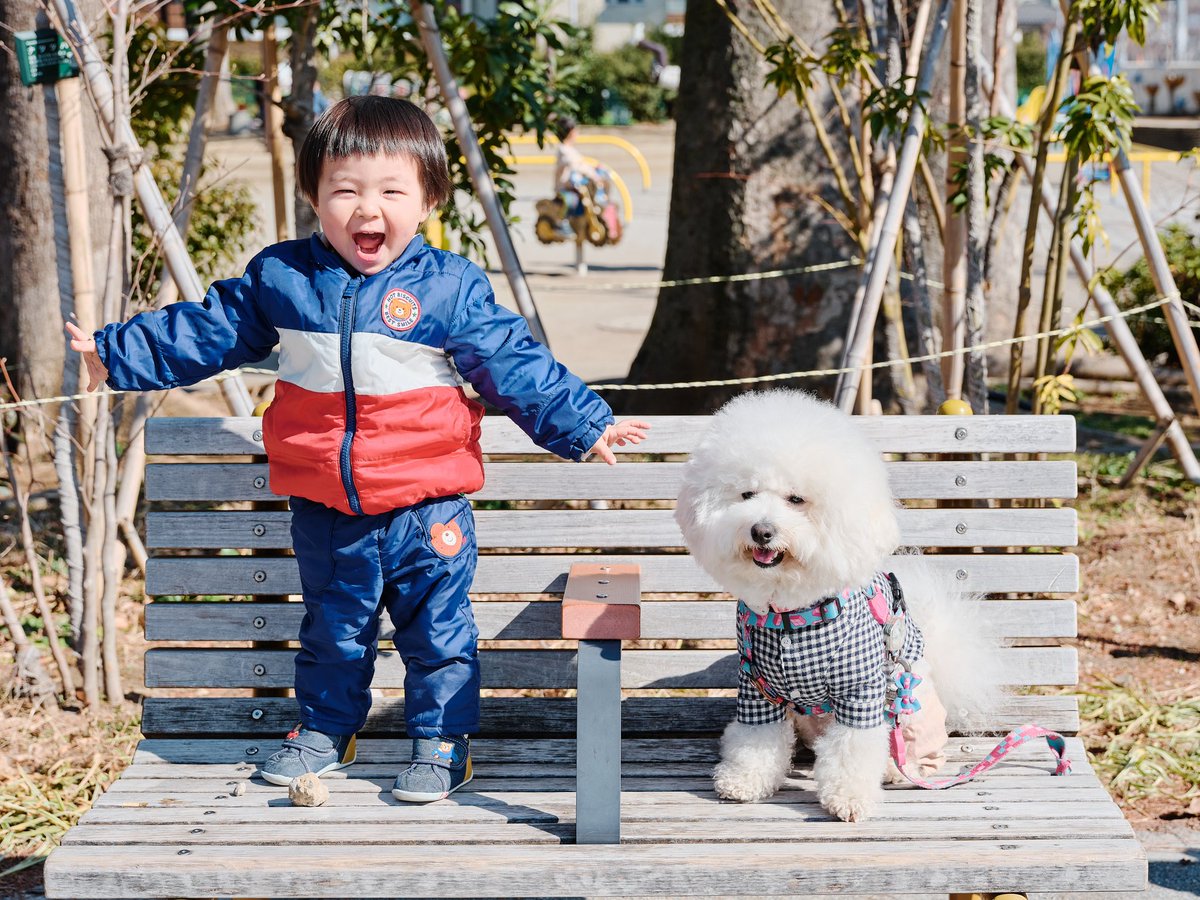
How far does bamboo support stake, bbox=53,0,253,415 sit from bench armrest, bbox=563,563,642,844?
5.32ft

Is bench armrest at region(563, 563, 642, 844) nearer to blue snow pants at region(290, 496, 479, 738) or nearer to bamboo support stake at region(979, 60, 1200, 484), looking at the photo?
blue snow pants at region(290, 496, 479, 738)

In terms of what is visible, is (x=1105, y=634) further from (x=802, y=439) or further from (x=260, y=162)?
(x=260, y=162)

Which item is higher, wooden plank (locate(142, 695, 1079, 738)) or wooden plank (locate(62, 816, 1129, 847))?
wooden plank (locate(142, 695, 1079, 738))

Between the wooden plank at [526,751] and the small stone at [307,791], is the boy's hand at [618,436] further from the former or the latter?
the small stone at [307,791]

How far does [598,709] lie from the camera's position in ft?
8.04

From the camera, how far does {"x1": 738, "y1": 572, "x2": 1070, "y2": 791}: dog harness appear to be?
101 inches

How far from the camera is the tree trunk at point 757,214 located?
6.66 meters

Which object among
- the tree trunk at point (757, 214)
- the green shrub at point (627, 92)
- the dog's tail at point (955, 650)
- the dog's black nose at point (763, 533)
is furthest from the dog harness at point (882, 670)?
the green shrub at point (627, 92)

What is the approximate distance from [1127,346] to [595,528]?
10.3ft

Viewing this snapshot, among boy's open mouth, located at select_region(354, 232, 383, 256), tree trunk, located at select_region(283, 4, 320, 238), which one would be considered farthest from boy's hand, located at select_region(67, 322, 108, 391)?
tree trunk, located at select_region(283, 4, 320, 238)

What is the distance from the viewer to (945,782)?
8.89 ft

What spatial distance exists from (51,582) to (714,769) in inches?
135

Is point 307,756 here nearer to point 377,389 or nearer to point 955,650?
point 377,389

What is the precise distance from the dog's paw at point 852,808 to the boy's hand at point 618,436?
2.55ft
